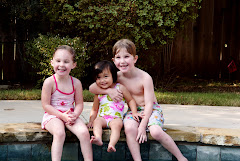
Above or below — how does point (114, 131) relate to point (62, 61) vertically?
below

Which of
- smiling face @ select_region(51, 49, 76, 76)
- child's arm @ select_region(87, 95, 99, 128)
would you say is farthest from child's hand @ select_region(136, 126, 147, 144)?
smiling face @ select_region(51, 49, 76, 76)

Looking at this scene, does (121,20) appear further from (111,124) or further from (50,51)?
(111,124)

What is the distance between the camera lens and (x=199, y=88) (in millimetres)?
6777

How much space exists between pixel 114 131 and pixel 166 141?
0.40 m

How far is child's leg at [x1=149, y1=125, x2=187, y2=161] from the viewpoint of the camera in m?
2.47

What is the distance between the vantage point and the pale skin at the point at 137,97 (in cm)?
247

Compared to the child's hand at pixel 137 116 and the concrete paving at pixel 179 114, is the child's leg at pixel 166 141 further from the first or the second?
the concrete paving at pixel 179 114

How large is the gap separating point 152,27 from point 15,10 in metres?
2.69

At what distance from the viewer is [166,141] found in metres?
2.47

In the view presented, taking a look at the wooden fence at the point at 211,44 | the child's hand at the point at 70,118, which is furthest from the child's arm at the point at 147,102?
the wooden fence at the point at 211,44

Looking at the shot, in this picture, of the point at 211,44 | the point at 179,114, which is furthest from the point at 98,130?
the point at 211,44

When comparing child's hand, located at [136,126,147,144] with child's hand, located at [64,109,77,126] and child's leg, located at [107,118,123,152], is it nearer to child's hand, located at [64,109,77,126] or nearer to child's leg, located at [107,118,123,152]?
child's leg, located at [107,118,123,152]

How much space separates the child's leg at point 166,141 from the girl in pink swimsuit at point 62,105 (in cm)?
50

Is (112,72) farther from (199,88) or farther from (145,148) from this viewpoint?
(199,88)
